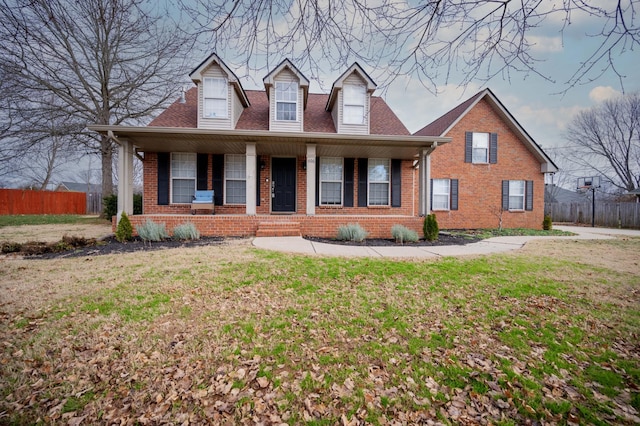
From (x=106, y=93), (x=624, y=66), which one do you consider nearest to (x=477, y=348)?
(x=624, y=66)

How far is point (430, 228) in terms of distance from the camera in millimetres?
8273

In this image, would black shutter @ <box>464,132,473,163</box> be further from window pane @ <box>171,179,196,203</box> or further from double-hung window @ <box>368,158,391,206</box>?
window pane @ <box>171,179,196,203</box>

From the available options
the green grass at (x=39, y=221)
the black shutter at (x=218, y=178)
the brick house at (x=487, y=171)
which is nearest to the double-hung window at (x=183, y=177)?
the black shutter at (x=218, y=178)

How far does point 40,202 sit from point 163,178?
15852 millimetres

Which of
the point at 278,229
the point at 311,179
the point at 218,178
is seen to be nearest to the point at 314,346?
the point at 278,229

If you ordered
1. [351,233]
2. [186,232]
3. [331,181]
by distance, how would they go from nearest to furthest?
[186,232] → [351,233] → [331,181]

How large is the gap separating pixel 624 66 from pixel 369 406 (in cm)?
384

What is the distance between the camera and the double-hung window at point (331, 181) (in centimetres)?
1095

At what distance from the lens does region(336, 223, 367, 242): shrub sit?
7691 millimetres

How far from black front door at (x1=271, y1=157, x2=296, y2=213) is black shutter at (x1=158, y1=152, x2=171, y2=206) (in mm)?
4077

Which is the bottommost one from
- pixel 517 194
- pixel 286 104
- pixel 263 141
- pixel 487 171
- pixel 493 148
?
pixel 517 194

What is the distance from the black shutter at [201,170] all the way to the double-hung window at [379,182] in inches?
267

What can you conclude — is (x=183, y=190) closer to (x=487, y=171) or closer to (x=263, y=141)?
(x=263, y=141)

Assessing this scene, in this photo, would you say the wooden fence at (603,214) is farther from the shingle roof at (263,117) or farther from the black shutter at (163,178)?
the black shutter at (163,178)
